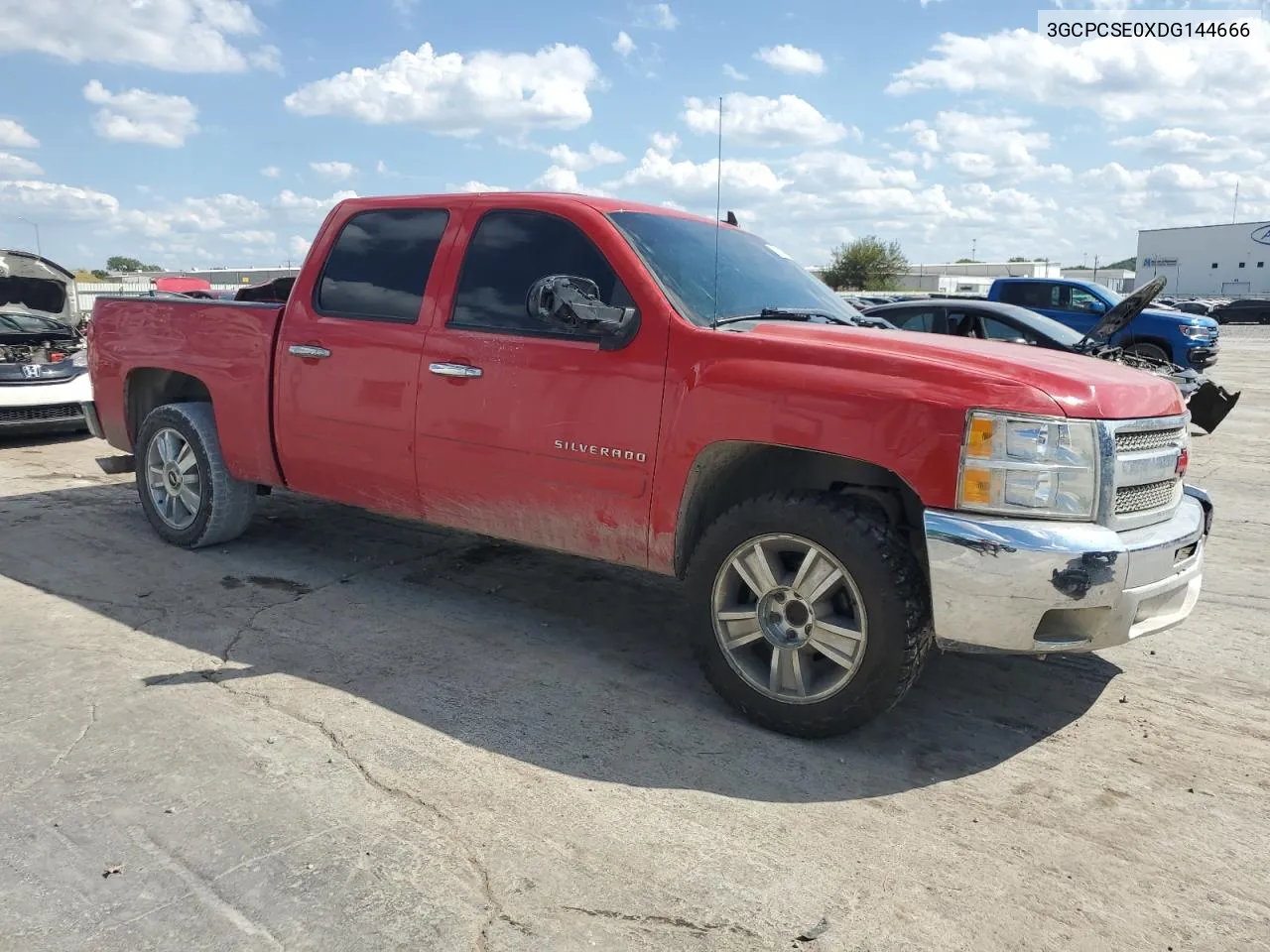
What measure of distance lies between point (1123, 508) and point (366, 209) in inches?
152

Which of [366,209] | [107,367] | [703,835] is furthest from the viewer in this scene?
[107,367]

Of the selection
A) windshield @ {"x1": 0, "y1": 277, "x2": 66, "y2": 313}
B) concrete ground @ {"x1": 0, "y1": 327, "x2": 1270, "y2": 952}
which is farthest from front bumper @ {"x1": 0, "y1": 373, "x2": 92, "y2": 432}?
concrete ground @ {"x1": 0, "y1": 327, "x2": 1270, "y2": 952}

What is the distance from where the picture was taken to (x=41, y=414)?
9609mm

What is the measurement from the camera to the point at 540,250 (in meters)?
4.26

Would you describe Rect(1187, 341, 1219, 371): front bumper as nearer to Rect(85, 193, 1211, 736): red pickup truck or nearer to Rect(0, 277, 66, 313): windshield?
Rect(85, 193, 1211, 736): red pickup truck

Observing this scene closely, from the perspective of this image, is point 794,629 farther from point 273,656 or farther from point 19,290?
point 19,290

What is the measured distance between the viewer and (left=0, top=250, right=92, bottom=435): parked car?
9469 millimetres

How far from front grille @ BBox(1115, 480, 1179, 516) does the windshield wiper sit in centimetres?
140

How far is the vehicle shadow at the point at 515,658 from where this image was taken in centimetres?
339

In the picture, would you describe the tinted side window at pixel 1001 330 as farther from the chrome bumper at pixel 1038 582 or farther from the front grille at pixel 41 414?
the front grille at pixel 41 414

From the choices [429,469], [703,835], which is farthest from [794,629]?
[429,469]

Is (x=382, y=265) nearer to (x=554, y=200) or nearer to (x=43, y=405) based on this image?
(x=554, y=200)

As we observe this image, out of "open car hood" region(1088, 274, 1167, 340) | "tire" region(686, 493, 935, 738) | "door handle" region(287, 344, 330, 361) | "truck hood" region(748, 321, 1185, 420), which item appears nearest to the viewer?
"truck hood" region(748, 321, 1185, 420)

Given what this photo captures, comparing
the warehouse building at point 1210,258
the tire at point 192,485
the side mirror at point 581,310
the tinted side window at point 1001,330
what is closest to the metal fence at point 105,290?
the tire at point 192,485
